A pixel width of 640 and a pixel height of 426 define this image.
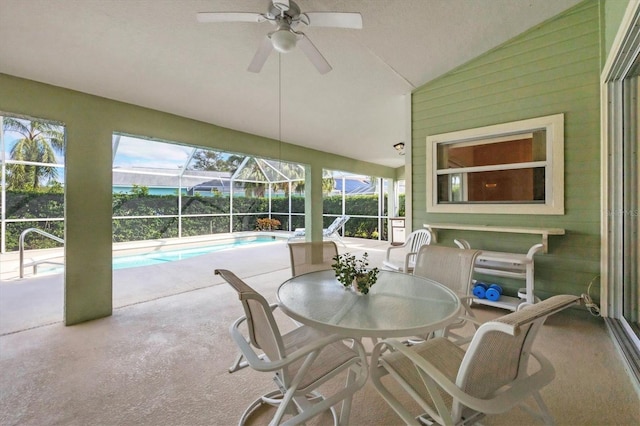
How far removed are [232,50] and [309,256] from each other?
6.78ft

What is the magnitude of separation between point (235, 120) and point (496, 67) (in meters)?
3.41

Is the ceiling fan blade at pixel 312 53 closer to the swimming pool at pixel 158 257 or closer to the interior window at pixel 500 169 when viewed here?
the interior window at pixel 500 169

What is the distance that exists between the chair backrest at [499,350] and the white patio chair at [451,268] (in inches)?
34.6

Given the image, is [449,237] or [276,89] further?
[449,237]

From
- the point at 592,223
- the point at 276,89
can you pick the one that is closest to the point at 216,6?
the point at 276,89

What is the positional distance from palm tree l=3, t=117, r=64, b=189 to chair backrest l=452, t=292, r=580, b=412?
25.1 feet

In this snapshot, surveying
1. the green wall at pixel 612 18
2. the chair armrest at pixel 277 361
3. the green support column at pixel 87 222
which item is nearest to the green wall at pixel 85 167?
the green support column at pixel 87 222

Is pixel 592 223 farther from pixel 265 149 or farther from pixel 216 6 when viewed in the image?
pixel 265 149

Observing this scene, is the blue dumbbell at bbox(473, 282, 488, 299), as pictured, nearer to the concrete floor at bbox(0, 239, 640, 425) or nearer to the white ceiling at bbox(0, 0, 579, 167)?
the concrete floor at bbox(0, 239, 640, 425)

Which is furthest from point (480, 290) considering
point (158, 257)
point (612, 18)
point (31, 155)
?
point (31, 155)

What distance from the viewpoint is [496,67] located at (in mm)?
3273

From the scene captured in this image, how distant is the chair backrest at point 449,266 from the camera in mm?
2131

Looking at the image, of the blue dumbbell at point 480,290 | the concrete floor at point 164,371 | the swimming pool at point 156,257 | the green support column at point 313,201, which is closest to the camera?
the concrete floor at point 164,371

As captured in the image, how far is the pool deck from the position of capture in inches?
127
